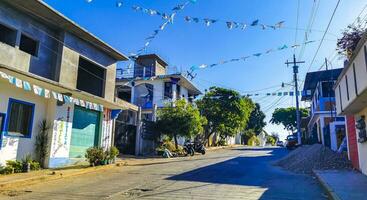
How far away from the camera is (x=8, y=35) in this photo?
42.8 feet

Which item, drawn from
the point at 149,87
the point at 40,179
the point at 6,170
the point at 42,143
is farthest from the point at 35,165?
the point at 149,87

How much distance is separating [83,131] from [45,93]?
167 inches

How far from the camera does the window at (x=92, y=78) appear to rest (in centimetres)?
1888

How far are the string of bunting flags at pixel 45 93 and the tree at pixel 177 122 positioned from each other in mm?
8977

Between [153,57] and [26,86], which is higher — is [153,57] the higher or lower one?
the higher one

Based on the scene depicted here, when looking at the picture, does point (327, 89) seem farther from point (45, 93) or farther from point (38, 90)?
point (38, 90)

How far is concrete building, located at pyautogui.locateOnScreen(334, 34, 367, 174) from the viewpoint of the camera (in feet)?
30.0

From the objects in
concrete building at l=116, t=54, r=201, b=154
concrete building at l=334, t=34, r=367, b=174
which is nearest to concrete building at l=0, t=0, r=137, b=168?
concrete building at l=334, t=34, r=367, b=174

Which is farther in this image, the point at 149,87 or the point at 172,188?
the point at 149,87

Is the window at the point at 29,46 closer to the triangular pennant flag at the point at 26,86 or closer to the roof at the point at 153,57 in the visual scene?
the triangular pennant flag at the point at 26,86

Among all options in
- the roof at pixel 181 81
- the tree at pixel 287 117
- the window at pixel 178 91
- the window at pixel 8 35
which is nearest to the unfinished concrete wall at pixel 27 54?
the window at pixel 8 35

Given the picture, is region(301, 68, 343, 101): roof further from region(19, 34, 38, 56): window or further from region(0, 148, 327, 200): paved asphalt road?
region(19, 34, 38, 56): window

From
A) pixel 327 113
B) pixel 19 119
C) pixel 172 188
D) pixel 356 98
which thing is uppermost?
pixel 327 113

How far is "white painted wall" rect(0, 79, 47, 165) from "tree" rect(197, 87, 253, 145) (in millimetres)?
25894
